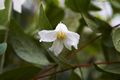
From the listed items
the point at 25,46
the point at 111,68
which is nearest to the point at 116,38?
the point at 111,68

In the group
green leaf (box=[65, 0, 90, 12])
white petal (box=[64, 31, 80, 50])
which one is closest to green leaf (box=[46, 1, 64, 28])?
green leaf (box=[65, 0, 90, 12])

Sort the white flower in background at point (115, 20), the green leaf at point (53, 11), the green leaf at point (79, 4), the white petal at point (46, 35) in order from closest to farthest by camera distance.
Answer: the white petal at point (46, 35), the green leaf at point (79, 4), the green leaf at point (53, 11), the white flower in background at point (115, 20)

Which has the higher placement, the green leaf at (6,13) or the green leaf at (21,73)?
the green leaf at (6,13)

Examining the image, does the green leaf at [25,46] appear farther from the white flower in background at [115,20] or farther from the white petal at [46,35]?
the white flower in background at [115,20]

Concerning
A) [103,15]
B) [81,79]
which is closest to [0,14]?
[81,79]

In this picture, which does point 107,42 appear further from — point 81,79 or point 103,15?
point 103,15

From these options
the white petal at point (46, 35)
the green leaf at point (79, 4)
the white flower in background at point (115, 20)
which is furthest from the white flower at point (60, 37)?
the white flower in background at point (115, 20)
